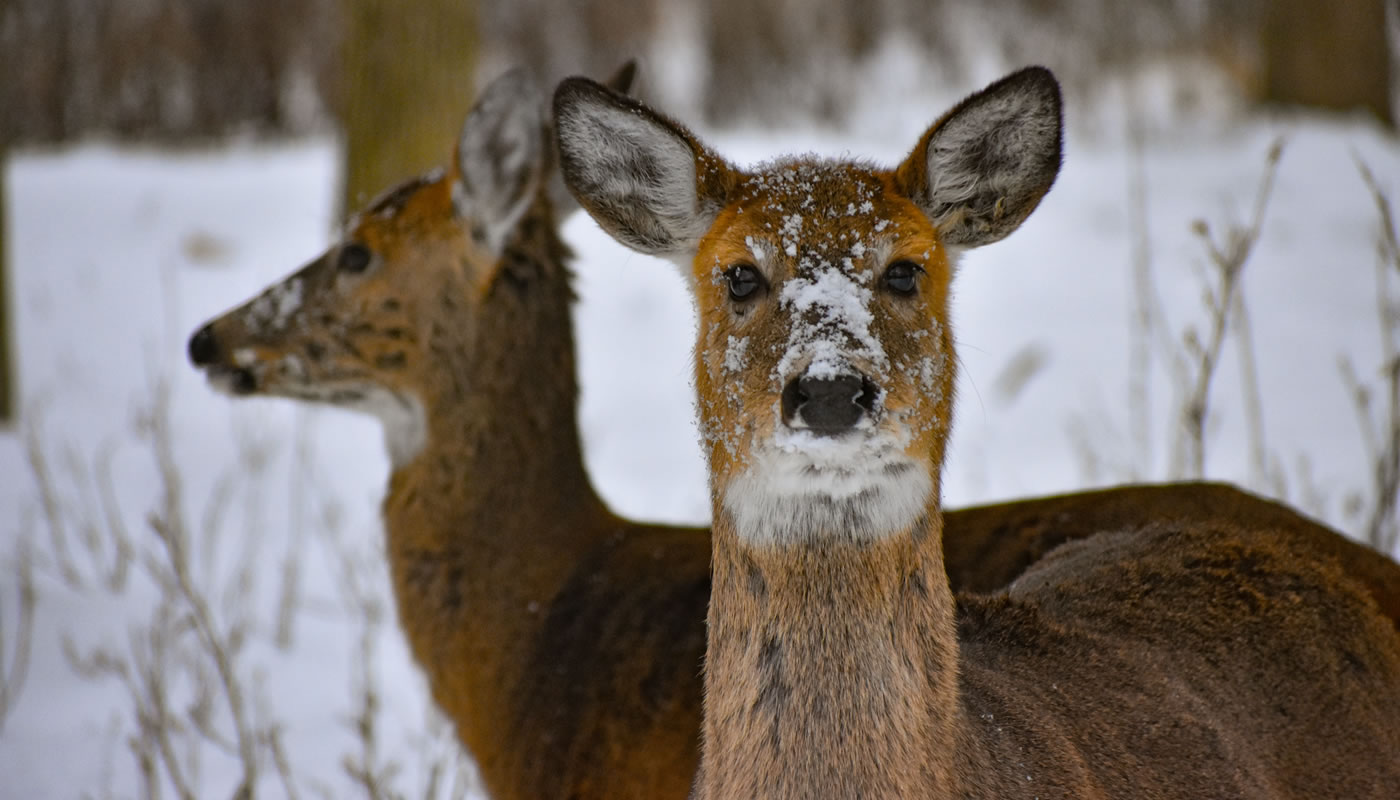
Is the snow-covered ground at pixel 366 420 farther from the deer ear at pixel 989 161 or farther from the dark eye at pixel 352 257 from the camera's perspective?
the dark eye at pixel 352 257

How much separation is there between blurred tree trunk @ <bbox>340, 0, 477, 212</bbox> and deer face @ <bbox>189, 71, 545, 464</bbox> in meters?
2.87

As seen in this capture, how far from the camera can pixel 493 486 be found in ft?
14.3

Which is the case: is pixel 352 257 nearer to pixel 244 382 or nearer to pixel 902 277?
pixel 244 382

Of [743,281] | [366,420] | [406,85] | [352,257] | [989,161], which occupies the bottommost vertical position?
[366,420]

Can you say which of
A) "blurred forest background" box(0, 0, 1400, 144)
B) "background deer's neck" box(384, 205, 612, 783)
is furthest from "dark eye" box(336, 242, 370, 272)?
"blurred forest background" box(0, 0, 1400, 144)

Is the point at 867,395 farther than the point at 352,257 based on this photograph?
No

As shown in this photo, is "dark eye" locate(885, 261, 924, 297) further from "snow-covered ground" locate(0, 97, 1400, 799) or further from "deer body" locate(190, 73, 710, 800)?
"deer body" locate(190, 73, 710, 800)

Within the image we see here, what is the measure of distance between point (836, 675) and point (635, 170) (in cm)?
123

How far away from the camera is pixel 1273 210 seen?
11148mm

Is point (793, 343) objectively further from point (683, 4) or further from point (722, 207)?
point (683, 4)

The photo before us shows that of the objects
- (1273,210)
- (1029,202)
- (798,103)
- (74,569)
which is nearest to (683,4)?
(798,103)

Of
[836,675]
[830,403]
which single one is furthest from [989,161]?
[836,675]

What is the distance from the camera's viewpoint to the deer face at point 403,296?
442cm

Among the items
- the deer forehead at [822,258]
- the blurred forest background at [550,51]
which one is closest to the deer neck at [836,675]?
the deer forehead at [822,258]
